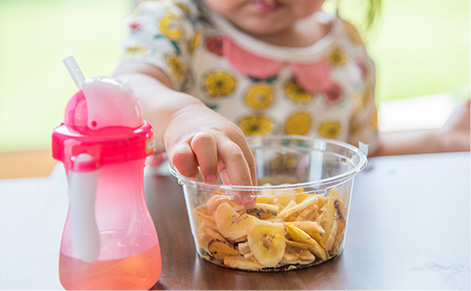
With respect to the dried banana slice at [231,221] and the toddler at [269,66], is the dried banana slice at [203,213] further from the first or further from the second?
the toddler at [269,66]

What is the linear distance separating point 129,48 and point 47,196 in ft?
0.95

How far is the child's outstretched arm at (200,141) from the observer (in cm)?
41

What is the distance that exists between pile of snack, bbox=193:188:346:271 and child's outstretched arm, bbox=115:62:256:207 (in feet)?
0.06

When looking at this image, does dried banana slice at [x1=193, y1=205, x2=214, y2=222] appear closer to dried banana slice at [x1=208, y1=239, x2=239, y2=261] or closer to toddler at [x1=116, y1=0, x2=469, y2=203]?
dried banana slice at [x1=208, y1=239, x2=239, y2=261]

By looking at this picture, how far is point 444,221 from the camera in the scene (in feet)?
1.83

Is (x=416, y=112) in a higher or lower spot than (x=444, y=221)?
Answer: lower

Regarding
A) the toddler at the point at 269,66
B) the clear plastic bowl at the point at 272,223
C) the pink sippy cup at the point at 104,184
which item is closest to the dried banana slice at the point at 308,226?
the clear plastic bowl at the point at 272,223

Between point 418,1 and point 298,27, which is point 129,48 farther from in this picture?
point 418,1

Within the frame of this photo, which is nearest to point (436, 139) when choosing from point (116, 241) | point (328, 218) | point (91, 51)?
point (328, 218)

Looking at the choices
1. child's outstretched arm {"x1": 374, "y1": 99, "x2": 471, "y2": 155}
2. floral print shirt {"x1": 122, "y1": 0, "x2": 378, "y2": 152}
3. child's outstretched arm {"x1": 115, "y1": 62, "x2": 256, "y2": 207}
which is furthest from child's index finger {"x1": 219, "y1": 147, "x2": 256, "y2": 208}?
child's outstretched arm {"x1": 374, "y1": 99, "x2": 471, "y2": 155}

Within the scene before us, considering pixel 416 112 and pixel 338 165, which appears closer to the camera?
pixel 338 165

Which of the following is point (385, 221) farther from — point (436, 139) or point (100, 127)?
point (436, 139)

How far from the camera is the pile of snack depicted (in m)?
0.43

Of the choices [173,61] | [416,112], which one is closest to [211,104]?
[173,61]
